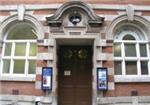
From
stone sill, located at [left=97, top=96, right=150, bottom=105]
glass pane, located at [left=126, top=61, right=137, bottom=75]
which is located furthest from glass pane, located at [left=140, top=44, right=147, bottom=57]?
stone sill, located at [left=97, top=96, right=150, bottom=105]

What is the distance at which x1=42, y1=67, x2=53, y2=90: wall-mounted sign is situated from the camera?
28.6 feet

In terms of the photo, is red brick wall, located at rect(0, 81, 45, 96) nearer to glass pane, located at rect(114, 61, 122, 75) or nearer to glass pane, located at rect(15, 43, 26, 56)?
glass pane, located at rect(15, 43, 26, 56)

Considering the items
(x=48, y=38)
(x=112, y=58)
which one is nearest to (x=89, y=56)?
(x=112, y=58)

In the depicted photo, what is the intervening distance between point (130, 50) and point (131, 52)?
0.08 m

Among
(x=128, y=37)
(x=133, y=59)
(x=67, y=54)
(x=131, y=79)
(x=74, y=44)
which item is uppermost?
(x=128, y=37)

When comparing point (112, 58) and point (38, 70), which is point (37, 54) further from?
point (112, 58)

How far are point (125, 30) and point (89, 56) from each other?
156 centimetres

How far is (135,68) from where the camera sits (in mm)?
9297

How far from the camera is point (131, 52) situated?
30.8 ft

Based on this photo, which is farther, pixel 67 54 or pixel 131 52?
pixel 67 54

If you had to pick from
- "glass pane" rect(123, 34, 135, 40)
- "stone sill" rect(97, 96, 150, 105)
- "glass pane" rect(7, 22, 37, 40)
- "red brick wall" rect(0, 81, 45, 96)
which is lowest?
"stone sill" rect(97, 96, 150, 105)

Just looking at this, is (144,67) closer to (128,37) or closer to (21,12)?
(128,37)

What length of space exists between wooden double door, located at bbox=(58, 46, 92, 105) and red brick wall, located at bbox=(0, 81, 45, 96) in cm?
98

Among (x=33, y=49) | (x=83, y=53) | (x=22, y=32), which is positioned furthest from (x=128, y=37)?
(x=22, y=32)
